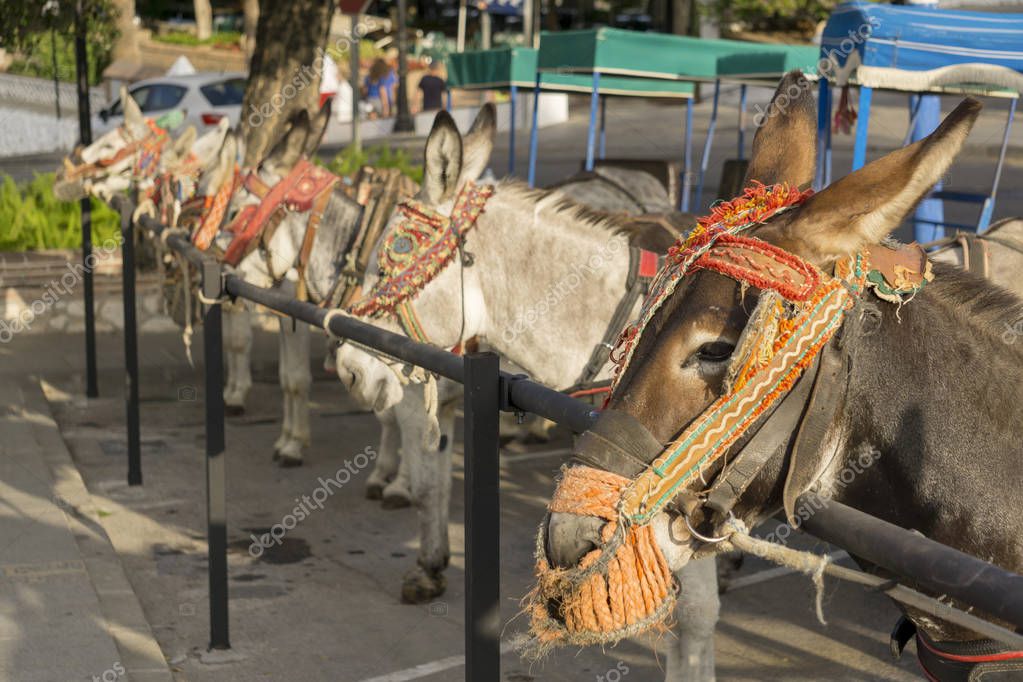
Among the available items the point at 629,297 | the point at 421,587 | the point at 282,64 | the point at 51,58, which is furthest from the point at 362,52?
the point at 629,297

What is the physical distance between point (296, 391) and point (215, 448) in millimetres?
3634

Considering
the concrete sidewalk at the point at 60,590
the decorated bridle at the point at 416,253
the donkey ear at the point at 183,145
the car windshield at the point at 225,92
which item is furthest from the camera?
the car windshield at the point at 225,92

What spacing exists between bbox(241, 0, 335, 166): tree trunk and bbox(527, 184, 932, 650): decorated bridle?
11.6 meters

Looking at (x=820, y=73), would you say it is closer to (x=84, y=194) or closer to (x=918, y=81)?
(x=918, y=81)

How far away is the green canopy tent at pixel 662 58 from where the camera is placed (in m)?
11.4

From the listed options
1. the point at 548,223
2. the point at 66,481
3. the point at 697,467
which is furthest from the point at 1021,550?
the point at 66,481

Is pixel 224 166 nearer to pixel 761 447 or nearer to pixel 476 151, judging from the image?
pixel 476 151

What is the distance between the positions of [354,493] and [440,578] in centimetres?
198

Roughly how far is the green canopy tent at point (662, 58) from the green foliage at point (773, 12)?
2047cm

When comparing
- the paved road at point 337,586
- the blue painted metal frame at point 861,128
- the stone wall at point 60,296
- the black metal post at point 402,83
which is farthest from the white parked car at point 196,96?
the blue painted metal frame at point 861,128

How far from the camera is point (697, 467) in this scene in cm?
205

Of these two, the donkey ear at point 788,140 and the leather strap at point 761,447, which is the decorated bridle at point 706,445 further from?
the donkey ear at point 788,140

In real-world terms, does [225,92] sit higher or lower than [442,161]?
lower

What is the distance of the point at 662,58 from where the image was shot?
11945 millimetres
